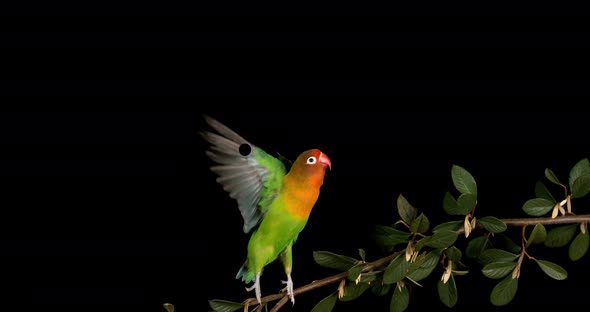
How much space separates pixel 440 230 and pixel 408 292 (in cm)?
25

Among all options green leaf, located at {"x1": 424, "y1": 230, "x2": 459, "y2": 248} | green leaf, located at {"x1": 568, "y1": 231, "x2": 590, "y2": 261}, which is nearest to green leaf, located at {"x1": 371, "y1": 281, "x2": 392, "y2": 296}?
green leaf, located at {"x1": 424, "y1": 230, "x2": 459, "y2": 248}

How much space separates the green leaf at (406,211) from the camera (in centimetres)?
225

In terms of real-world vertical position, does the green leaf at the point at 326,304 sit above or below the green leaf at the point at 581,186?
below

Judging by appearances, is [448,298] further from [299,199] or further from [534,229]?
[299,199]

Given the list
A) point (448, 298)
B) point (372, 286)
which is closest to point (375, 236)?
point (372, 286)

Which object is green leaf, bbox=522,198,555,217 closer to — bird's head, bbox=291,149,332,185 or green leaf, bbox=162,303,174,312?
bird's head, bbox=291,149,332,185

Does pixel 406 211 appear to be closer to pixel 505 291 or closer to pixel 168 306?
pixel 505 291

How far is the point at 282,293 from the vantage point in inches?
87.9

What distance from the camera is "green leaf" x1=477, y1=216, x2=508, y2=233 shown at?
2.11m

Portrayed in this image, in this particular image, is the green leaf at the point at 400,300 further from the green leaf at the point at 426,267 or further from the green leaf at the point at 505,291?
the green leaf at the point at 505,291

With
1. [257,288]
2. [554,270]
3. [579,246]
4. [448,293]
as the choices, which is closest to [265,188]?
[257,288]

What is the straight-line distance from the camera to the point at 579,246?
7.35 ft

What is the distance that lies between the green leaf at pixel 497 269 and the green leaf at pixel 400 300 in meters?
Result: 0.26

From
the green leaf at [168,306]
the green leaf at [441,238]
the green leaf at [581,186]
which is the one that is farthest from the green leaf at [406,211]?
the green leaf at [168,306]
